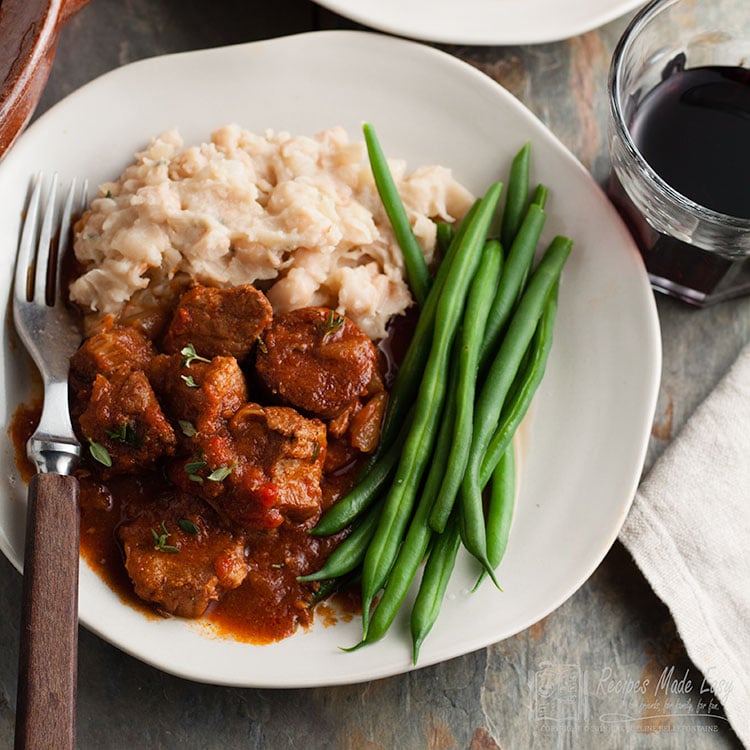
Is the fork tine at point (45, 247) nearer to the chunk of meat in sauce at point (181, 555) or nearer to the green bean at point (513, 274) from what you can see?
the chunk of meat in sauce at point (181, 555)

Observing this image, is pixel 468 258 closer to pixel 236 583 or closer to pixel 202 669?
pixel 236 583

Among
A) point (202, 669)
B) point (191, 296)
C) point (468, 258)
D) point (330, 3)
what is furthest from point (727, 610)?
point (330, 3)

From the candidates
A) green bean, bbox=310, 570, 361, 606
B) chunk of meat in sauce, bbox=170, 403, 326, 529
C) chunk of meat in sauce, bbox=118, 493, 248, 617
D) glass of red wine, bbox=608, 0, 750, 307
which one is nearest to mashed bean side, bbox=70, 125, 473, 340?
chunk of meat in sauce, bbox=170, 403, 326, 529

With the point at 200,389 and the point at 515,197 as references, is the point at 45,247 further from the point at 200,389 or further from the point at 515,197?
the point at 515,197

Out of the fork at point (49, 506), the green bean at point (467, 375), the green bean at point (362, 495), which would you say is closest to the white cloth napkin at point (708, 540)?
the green bean at point (467, 375)

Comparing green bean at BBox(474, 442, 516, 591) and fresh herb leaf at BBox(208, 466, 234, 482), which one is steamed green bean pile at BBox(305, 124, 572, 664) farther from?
fresh herb leaf at BBox(208, 466, 234, 482)
